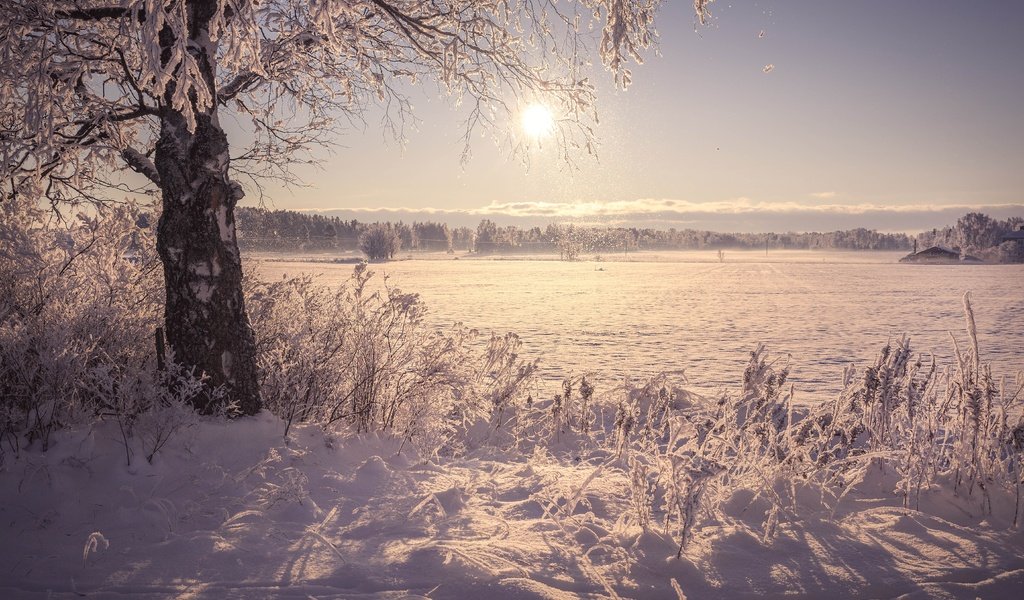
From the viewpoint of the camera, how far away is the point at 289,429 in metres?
4.20

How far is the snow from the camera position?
244cm

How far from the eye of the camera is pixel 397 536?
9.45 feet

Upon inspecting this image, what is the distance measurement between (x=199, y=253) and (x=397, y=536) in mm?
2590

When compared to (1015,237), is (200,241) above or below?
below

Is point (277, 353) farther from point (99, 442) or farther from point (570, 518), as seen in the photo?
point (570, 518)

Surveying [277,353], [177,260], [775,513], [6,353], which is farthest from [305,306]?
[775,513]

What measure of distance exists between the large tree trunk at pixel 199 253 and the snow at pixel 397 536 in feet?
1.71

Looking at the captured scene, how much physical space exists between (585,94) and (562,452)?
3.48 metres

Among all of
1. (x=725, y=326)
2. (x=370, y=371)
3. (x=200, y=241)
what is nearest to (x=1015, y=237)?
(x=725, y=326)

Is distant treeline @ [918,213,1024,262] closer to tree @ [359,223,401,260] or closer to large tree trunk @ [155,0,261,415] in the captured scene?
tree @ [359,223,401,260]

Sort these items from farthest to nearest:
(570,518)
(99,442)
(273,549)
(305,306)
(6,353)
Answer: (305,306) → (6,353) → (99,442) → (570,518) → (273,549)

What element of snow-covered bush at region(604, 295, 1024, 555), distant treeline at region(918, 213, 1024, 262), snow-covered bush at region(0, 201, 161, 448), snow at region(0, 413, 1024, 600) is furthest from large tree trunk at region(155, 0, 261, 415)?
distant treeline at region(918, 213, 1024, 262)

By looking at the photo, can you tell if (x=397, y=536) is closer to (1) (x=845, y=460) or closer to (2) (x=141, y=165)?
(1) (x=845, y=460)

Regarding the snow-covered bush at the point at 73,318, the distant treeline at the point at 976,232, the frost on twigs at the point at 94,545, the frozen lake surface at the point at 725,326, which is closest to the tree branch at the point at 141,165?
the snow-covered bush at the point at 73,318
